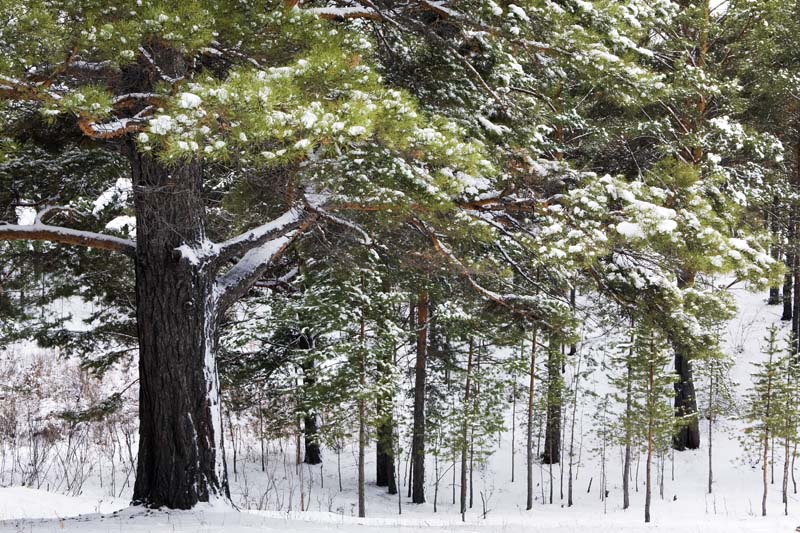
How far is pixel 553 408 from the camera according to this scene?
1686 cm

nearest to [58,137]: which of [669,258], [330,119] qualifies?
[330,119]

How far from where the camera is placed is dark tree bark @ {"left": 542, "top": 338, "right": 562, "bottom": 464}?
48.9ft

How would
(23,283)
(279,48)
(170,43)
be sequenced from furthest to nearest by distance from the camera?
1. (23,283)
2. (279,48)
3. (170,43)

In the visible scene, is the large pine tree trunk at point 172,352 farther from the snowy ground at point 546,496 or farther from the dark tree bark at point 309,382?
the dark tree bark at point 309,382

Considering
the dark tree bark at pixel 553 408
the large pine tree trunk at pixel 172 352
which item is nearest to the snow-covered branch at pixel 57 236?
the large pine tree trunk at pixel 172 352

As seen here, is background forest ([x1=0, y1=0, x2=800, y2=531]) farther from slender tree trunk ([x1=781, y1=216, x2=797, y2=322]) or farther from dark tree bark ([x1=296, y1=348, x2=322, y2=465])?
slender tree trunk ([x1=781, y1=216, x2=797, y2=322])

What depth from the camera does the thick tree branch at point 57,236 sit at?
17.5 ft

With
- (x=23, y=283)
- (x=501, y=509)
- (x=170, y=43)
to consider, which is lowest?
(x=501, y=509)

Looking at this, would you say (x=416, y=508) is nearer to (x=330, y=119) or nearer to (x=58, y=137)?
(x=58, y=137)

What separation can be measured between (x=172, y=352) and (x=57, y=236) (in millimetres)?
1479

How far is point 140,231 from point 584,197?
3943mm

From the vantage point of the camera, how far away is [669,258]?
19.0 feet

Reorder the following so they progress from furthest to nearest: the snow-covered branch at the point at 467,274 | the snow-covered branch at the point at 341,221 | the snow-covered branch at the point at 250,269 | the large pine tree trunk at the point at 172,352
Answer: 1. the snow-covered branch at the point at 467,274
2. the snow-covered branch at the point at 250,269
3. the snow-covered branch at the point at 341,221
4. the large pine tree trunk at the point at 172,352

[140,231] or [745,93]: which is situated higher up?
[745,93]
